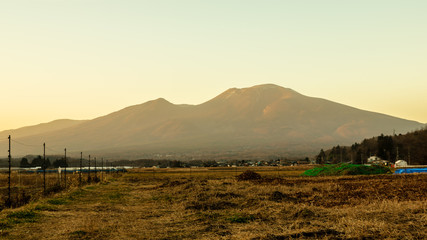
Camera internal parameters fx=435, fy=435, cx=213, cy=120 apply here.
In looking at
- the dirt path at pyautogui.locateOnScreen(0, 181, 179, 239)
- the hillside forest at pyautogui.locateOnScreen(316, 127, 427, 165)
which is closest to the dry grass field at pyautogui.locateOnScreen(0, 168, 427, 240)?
the dirt path at pyautogui.locateOnScreen(0, 181, 179, 239)

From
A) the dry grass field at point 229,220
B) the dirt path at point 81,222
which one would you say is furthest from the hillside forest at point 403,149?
the dirt path at point 81,222

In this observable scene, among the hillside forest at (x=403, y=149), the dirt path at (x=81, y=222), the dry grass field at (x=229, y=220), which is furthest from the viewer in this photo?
the hillside forest at (x=403, y=149)

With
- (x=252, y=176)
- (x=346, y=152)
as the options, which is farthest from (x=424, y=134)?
(x=252, y=176)

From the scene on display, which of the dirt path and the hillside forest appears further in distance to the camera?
the hillside forest

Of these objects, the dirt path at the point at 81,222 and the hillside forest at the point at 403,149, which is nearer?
the dirt path at the point at 81,222

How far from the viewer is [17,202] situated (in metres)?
28.6

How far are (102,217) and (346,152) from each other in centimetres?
17338

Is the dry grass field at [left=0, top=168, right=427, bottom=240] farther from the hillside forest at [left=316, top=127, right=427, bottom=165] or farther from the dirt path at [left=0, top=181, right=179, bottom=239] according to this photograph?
the hillside forest at [left=316, top=127, right=427, bottom=165]

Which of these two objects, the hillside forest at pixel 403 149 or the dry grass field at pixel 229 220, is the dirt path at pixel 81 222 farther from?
the hillside forest at pixel 403 149

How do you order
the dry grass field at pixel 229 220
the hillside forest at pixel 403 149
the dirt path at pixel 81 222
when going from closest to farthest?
the dry grass field at pixel 229 220 → the dirt path at pixel 81 222 → the hillside forest at pixel 403 149

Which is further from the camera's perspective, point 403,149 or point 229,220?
point 403,149

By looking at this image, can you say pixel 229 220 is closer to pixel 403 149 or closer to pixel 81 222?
pixel 81 222

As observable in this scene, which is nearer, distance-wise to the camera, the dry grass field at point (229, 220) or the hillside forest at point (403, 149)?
the dry grass field at point (229, 220)

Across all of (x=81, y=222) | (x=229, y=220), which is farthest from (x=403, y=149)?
(x=81, y=222)
